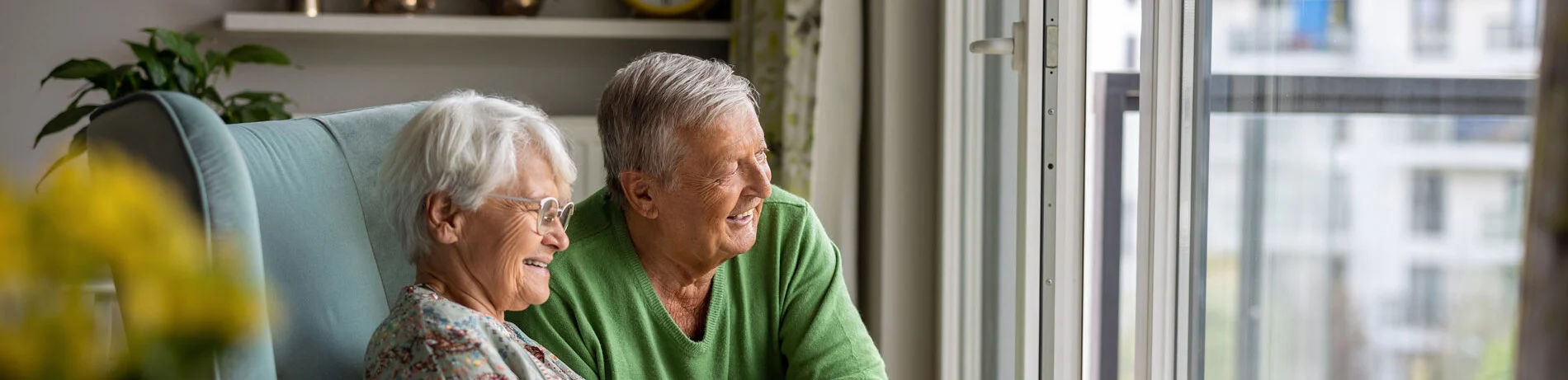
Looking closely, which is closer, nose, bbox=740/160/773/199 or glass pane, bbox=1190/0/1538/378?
glass pane, bbox=1190/0/1538/378

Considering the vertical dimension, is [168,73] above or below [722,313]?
above

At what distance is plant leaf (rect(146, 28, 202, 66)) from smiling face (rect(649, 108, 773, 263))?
62.1 inches

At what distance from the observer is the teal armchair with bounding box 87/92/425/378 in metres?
0.99

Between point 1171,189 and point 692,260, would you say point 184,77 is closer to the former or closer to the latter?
point 692,260

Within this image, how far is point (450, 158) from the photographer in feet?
3.80

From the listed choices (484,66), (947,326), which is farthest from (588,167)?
(947,326)

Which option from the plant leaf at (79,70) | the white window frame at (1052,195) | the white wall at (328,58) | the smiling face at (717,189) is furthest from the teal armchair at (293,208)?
the white wall at (328,58)

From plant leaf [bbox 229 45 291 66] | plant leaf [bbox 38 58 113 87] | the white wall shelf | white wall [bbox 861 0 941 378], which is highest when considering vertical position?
the white wall shelf

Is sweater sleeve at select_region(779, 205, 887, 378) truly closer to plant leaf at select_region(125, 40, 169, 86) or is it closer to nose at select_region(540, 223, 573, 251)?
nose at select_region(540, 223, 573, 251)

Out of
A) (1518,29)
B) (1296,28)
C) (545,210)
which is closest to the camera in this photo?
(1518,29)

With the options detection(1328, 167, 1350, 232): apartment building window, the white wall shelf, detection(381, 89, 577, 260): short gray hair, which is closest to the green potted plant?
the white wall shelf

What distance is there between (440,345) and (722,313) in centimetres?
56

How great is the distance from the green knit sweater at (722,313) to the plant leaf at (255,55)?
140 centimetres

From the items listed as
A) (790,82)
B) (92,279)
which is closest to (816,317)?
(790,82)
